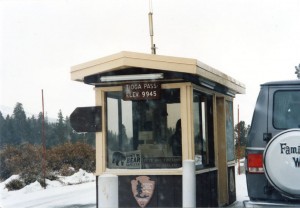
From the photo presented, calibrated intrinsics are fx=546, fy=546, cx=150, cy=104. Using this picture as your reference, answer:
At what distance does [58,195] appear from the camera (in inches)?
582

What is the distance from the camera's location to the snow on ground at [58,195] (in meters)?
12.3

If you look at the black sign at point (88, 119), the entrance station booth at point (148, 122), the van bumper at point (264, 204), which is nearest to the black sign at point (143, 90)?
the entrance station booth at point (148, 122)

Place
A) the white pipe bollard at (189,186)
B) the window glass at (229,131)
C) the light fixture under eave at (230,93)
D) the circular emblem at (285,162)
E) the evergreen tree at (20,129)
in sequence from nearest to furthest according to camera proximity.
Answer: the circular emblem at (285,162) < the white pipe bollard at (189,186) < the light fixture under eave at (230,93) < the window glass at (229,131) < the evergreen tree at (20,129)

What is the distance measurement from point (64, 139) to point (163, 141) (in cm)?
3123

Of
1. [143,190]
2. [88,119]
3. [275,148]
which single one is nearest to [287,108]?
[275,148]

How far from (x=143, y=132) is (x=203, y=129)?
120cm

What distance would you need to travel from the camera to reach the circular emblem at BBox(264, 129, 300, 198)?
5.69m

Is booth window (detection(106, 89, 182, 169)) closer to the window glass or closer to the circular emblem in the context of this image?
the circular emblem

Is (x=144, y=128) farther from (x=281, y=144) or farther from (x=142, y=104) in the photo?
(x=281, y=144)

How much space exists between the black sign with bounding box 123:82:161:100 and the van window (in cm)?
223

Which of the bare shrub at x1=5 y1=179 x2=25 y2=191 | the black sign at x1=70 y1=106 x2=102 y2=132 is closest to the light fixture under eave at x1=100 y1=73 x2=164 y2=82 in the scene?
the black sign at x1=70 y1=106 x2=102 y2=132

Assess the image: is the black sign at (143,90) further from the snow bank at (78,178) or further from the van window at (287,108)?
the snow bank at (78,178)

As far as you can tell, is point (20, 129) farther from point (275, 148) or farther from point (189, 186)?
point (275, 148)

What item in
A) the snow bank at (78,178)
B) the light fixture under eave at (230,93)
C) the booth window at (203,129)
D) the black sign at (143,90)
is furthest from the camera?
the snow bank at (78,178)
